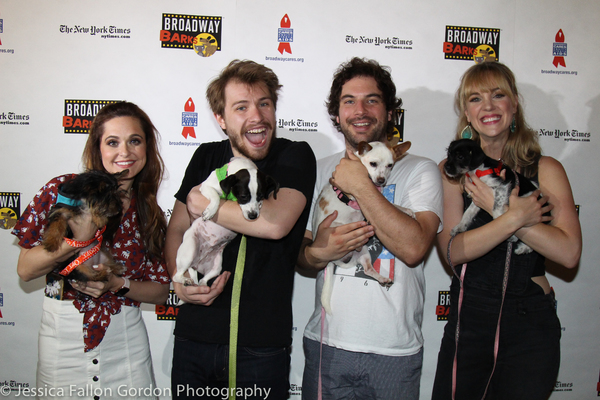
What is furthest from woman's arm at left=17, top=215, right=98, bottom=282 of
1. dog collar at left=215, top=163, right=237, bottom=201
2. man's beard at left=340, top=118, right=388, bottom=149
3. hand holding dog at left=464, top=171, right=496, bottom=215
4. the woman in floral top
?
hand holding dog at left=464, top=171, right=496, bottom=215

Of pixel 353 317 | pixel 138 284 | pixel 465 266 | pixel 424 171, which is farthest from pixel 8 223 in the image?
pixel 465 266

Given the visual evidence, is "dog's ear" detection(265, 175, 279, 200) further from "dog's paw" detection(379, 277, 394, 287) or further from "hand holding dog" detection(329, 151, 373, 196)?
"dog's paw" detection(379, 277, 394, 287)

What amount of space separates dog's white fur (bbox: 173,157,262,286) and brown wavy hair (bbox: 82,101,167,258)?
1.28ft

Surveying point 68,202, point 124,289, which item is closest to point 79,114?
point 68,202

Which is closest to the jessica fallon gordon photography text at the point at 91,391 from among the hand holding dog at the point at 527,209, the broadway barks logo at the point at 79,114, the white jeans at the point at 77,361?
the white jeans at the point at 77,361

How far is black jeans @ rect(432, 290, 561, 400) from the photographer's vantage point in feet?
6.86

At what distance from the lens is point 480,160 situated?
2.28m

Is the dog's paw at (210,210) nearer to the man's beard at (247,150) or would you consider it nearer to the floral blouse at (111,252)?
the man's beard at (247,150)

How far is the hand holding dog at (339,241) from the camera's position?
7.02ft

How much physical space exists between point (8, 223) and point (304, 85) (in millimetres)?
3010

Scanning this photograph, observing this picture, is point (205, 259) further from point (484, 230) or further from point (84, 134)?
point (84, 134)

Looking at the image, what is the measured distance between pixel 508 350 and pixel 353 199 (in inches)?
50.2

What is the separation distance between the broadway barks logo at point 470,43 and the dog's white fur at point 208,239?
2.42 meters

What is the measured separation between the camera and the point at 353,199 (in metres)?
2.37
